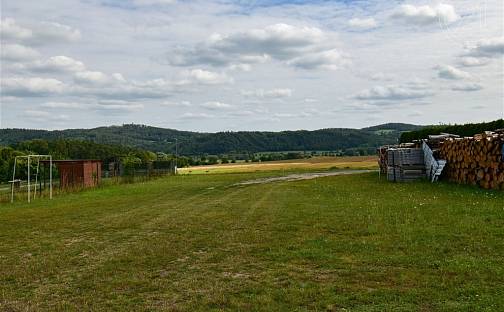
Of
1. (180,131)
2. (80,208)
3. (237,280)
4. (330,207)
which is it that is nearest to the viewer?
(237,280)

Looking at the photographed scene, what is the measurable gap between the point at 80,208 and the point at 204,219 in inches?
262

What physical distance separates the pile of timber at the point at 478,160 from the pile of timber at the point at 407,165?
173cm

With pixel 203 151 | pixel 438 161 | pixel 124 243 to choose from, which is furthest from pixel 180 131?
pixel 124 243

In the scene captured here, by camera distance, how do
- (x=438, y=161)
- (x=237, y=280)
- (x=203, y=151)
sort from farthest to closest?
(x=203, y=151), (x=438, y=161), (x=237, y=280)

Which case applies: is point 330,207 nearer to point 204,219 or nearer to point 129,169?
point 204,219

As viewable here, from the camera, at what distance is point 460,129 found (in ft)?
90.7

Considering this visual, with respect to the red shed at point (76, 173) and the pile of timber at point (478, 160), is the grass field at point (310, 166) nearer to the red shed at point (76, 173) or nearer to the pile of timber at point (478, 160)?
the red shed at point (76, 173)

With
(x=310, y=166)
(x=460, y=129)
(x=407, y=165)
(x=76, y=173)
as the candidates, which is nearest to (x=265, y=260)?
(x=407, y=165)

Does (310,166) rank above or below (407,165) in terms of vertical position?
below

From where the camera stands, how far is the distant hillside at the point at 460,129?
23134 millimetres

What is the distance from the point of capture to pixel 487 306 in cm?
548

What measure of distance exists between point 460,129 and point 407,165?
15.2ft

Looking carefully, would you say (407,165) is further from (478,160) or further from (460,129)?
(478,160)

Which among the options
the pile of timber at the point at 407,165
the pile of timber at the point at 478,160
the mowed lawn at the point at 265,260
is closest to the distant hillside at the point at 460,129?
the pile of timber at the point at 478,160
